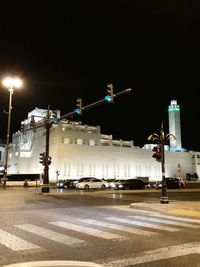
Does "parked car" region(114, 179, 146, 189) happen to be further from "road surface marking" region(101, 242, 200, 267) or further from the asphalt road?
"road surface marking" region(101, 242, 200, 267)

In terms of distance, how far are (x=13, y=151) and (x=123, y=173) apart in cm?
3790

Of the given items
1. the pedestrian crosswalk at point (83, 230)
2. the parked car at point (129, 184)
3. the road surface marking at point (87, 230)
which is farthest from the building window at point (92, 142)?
the road surface marking at point (87, 230)

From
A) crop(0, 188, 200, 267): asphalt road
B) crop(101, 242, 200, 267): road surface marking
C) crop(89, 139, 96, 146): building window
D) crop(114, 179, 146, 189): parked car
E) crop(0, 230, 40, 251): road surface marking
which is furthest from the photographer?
crop(89, 139, 96, 146): building window

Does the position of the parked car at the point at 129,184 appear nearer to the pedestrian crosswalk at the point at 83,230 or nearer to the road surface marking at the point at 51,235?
the pedestrian crosswalk at the point at 83,230

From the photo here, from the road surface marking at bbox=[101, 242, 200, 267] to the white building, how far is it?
240ft

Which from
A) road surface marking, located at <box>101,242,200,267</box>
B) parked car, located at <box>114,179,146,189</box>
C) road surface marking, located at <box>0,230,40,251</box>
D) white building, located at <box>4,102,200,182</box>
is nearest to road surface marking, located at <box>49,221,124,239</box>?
road surface marking, located at <box>101,242,200,267</box>

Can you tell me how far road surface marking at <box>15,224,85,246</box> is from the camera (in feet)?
27.7

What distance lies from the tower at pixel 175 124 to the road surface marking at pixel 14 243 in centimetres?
11605

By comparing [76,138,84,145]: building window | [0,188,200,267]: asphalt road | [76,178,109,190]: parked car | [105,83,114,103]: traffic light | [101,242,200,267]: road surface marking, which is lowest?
[101,242,200,267]: road surface marking

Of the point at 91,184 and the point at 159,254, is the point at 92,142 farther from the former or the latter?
the point at 159,254

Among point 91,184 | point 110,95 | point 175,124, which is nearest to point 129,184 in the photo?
point 91,184

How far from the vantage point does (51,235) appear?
9.38m

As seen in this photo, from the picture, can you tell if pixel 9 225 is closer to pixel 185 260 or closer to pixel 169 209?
pixel 185 260

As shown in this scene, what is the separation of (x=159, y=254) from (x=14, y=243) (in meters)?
3.60
